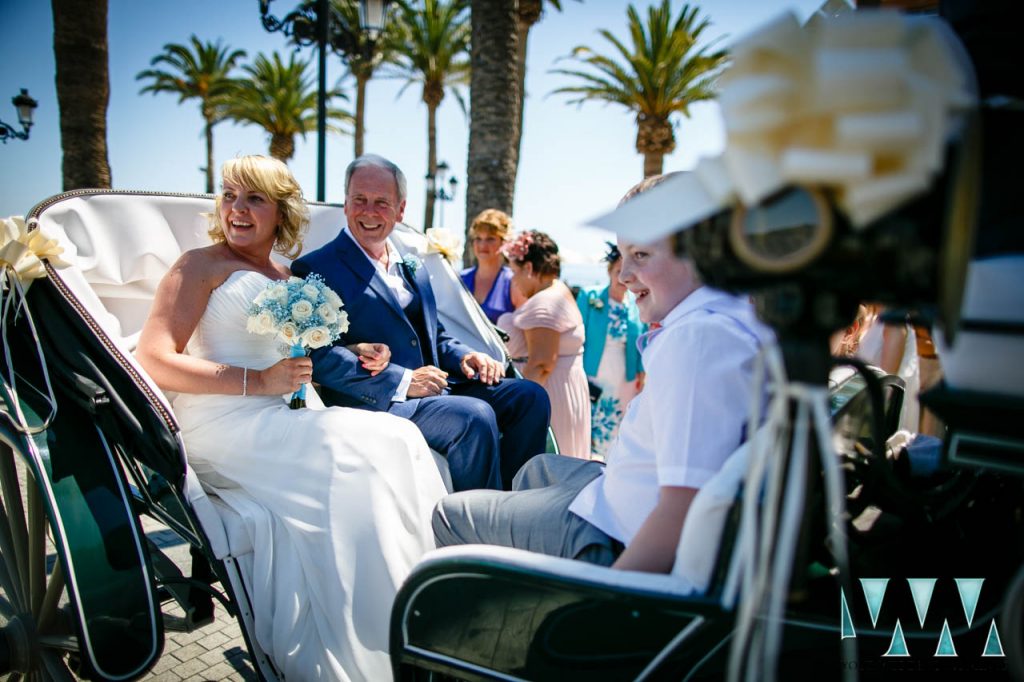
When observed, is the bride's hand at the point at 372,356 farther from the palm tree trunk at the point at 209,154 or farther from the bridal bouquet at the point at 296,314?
the palm tree trunk at the point at 209,154

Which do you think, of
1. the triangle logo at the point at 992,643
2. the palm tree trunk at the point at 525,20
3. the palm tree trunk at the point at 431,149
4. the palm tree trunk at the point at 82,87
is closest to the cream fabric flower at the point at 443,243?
the triangle logo at the point at 992,643

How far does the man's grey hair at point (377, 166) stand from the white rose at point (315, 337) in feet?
3.29

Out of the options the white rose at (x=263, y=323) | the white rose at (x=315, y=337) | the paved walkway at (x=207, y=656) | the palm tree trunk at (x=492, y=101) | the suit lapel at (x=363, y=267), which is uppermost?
the palm tree trunk at (x=492, y=101)

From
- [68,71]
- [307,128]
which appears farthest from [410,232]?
[307,128]

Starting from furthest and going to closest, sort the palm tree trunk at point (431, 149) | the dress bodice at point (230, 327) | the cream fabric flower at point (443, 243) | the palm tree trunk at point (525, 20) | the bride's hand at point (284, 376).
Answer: the palm tree trunk at point (431, 149) < the palm tree trunk at point (525, 20) < the cream fabric flower at point (443, 243) < the dress bodice at point (230, 327) < the bride's hand at point (284, 376)

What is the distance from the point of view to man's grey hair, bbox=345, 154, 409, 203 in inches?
114

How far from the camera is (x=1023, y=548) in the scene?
1036 millimetres

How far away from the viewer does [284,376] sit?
7.36 feet

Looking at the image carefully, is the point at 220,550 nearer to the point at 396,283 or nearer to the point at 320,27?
the point at 396,283

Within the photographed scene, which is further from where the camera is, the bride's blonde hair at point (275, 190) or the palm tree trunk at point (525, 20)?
the palm tree trunk at point (525, 20)

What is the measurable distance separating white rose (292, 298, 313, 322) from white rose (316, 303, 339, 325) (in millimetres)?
41

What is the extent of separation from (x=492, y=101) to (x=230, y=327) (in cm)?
500

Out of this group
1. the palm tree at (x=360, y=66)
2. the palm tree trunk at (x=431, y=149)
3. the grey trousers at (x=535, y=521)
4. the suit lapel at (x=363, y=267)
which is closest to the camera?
the grey trousers at (x=535, y=521)

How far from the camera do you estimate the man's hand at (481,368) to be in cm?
294
